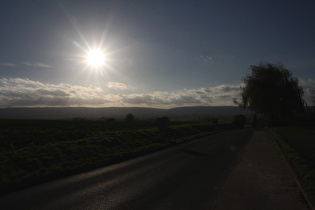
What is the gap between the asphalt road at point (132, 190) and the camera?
6223 millimetres

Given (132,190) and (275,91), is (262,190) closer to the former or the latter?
(132,190)

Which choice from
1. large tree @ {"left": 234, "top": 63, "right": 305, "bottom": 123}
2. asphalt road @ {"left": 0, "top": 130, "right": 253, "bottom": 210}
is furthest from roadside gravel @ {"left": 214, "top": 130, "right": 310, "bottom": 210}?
large tree @ {"left": 234, "top": 63, "right": 305, "bottom": 123}

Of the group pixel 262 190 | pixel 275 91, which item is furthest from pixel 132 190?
pixel 275 91

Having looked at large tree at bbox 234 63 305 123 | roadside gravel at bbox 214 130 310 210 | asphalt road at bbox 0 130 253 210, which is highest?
large tree at bbox 234 63 305 123

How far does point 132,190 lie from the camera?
7410mm

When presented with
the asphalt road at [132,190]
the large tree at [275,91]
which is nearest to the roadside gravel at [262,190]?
the asphalt road at [132,190]

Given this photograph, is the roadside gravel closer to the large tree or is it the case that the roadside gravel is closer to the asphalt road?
the asphalt road

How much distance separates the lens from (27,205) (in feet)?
20.3

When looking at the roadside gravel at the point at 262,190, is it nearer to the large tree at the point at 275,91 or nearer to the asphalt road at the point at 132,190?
the asphalt road at the point at 132,190

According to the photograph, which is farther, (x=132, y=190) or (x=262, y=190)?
(x=132, y=190)

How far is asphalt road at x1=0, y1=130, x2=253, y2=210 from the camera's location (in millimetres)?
6223

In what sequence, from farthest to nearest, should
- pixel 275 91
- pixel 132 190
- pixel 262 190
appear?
pixel 275 91, pixel 132 190, pixel 262 190

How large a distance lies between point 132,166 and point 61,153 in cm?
437

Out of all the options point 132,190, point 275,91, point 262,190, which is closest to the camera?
Result: point 262,190
